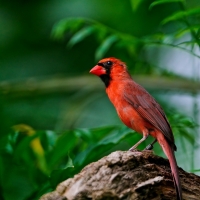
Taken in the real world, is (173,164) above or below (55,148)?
above

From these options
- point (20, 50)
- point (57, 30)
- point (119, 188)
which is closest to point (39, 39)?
point (20, 50)

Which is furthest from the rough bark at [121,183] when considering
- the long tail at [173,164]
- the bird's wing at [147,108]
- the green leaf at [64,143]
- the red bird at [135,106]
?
the green leaf at [64,143]

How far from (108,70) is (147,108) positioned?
0.95 m

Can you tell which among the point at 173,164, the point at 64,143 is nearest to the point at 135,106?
the point at 64,143

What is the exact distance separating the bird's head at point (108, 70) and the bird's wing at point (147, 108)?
354 millimetres

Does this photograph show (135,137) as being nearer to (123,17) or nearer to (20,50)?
(123,17)

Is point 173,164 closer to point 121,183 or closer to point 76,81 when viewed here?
point 121,183

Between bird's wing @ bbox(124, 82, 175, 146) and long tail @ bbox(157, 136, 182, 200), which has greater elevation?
bird's wing @ bbox(124, 82, 175, 146)

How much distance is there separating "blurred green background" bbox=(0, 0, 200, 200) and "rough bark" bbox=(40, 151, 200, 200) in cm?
38

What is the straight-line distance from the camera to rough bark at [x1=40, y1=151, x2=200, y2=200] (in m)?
4.18

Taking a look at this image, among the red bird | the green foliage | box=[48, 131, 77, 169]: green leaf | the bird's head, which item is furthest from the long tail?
the bird's head

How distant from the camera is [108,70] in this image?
6699mm

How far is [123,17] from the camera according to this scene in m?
11.3

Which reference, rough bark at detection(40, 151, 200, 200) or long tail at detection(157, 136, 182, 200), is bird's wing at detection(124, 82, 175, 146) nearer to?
long tail at detection(157, 136, 182, 200)
